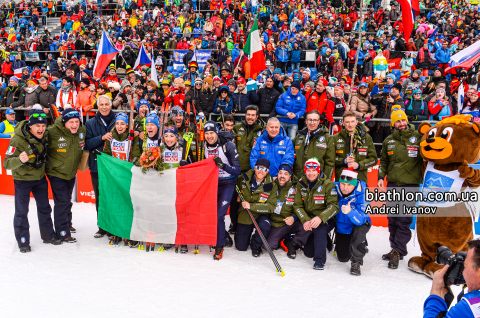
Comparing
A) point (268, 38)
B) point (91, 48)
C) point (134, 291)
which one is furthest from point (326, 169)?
point (91, 48)

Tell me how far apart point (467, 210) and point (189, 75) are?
8762 mm

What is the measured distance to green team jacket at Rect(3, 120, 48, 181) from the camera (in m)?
5.18

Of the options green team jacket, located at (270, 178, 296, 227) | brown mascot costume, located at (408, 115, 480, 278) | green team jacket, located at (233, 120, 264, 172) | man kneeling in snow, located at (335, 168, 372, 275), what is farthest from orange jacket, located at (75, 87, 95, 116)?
brown mascot costume, located at (408, 115, 480, 278)

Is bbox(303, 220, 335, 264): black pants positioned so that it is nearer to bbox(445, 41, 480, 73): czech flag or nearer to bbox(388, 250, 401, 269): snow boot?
bbox(388, 250, 401, 269): snow boot

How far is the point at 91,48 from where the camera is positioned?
1627cm

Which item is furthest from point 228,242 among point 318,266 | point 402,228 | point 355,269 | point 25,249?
point 25,249

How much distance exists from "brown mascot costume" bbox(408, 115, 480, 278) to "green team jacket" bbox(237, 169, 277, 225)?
6.32ft

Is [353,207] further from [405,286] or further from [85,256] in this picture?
[85,256]

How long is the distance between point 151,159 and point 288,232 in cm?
221

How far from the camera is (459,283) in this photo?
2.24 metres

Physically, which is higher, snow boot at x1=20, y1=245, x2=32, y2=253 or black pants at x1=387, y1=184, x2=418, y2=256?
black pants at x1=387, y1=184, x2=418, y2=256

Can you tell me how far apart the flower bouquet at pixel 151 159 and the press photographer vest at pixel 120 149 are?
1.81 feet

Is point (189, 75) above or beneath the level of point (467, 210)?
above

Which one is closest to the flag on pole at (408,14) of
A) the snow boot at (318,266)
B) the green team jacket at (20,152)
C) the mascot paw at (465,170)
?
the mascot paw at (465,170)
